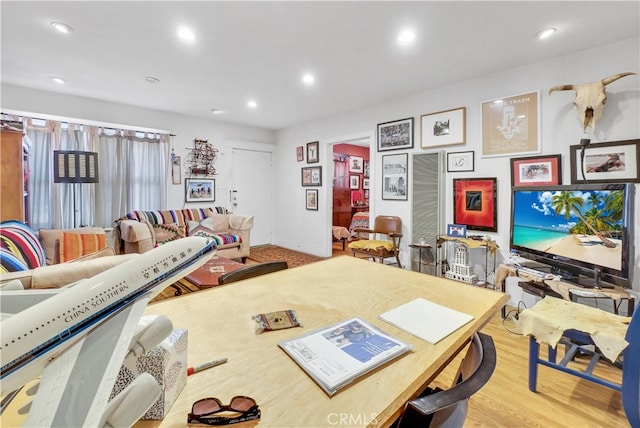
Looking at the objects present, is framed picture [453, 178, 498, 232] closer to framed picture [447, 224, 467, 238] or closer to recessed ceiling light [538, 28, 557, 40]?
framed picture [447, 224, 467, 238]

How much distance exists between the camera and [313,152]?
536 cm

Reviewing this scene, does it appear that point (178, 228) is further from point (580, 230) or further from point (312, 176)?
point (580, 230)

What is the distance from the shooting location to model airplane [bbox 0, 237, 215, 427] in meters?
0.38

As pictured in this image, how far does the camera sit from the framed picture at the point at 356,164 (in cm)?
718

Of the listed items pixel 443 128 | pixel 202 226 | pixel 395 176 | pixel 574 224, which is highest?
pixel 443 128

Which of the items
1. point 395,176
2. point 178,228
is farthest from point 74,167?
point 395,176

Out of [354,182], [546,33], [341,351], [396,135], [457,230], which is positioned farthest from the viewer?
[354,182]

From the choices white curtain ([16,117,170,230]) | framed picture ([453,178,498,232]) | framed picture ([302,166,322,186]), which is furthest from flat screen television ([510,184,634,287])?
white curtain ([16,117,170,230])

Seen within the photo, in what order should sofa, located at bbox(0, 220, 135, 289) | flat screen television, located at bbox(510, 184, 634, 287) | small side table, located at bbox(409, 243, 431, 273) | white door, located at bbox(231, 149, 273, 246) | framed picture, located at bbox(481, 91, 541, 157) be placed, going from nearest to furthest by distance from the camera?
sofa, located at bbox(0, 220, 135, 289)
flat screen television, located at bbox(510, 184, 634, 287)
framed picture, located at bbox(481, 91, 541, 157)
small side table, located at bbox(409, 243, 431, 273)
white door, located at bbox(231, 149, 273, 246)

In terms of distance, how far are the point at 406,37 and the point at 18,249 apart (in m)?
3.43

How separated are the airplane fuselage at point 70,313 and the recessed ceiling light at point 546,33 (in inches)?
125

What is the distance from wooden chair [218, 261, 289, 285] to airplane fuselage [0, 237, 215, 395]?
0.98 metres

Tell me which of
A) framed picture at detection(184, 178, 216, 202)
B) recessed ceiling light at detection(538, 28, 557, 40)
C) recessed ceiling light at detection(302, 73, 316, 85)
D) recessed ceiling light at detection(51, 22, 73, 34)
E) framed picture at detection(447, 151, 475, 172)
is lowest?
framed picture at detection(184, 178, 216, 202)

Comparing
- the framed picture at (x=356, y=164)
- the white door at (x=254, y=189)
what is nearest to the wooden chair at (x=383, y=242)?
the white door at (x=254, y=189)
